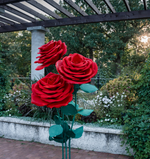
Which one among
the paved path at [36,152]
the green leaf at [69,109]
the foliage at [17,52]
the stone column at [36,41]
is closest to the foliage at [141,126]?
the paved path at [36,152]

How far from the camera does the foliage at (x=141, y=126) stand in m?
2.48

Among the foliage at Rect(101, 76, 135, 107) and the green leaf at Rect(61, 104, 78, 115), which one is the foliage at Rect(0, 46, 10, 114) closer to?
the foliage at Rect(101, 76, 135, 107)

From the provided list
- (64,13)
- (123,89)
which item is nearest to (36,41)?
(64,13)

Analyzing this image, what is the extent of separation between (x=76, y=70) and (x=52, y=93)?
18 centimetres

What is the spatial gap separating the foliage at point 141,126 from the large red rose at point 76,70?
2039 millimetres

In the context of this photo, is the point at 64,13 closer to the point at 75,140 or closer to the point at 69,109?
the point at 75,140

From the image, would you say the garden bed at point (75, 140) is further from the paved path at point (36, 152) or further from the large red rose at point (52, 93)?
the large red rose at point (52, 93)

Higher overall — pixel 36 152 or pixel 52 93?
pixel 52 93

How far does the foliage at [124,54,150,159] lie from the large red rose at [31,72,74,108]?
6.78 ft

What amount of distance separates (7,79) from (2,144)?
188 cm

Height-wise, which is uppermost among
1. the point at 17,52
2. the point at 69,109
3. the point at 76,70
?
the point at 17,52

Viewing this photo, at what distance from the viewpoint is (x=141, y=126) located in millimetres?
2537

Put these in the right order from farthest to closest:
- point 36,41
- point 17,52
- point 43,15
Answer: point 17,52, point 36,41, point 43,15

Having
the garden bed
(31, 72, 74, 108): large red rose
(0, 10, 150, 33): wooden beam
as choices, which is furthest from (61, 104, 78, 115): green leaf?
(0, 10, 150, 33): wooden beam
